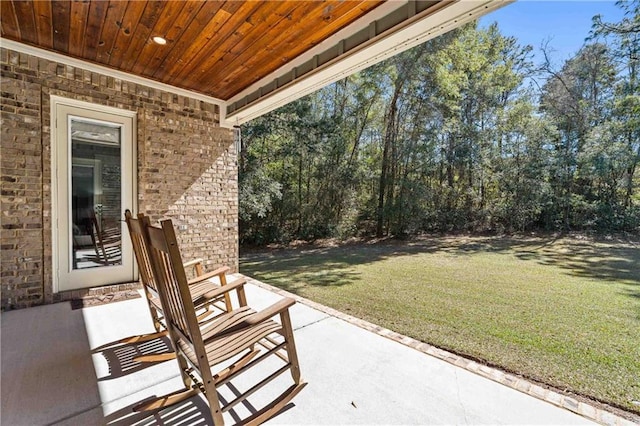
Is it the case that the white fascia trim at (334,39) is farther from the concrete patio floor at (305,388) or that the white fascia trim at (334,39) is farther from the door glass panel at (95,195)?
the concrete patio floor at (305,388)

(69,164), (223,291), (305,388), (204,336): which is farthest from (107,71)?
(305,388)

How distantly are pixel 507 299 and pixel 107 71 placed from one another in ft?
20.8

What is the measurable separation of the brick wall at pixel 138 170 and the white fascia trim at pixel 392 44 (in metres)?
1.27

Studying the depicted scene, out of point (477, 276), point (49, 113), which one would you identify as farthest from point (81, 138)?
point (477, 276)

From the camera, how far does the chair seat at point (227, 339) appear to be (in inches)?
62.0

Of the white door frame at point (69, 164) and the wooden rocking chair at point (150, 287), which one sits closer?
the wooden rocking chair at point (150, 287)

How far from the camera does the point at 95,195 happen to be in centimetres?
384

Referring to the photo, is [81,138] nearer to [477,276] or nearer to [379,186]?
[477,276]

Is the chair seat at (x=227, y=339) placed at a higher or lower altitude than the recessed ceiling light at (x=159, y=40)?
lower

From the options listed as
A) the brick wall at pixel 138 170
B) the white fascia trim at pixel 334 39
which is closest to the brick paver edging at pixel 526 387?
the white fascia trim at pixel 334 39

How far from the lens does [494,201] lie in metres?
12.2

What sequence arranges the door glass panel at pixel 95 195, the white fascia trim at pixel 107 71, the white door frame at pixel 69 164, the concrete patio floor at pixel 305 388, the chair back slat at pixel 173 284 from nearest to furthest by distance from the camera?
1. the chair back slat at pixel 173 284
2. the concrete patio floor at pixel 305 388
3. the white fascia trim at pixel 107 71
4. the white door frame at pixel 69 164
5. the door glass panel at pixel 95 195

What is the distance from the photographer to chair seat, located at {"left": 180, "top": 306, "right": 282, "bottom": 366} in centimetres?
158

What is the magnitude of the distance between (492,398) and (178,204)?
435cm
